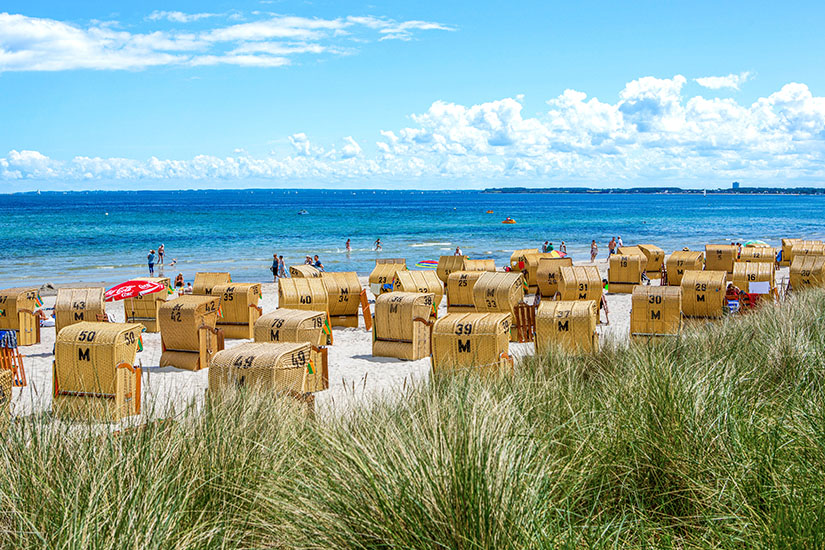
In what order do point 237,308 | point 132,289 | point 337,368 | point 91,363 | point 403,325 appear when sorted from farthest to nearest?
point 237,308
point 132,289
point 403,325
point 337,368
point 91,363

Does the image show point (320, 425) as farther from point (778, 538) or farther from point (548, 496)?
point (778, 538)

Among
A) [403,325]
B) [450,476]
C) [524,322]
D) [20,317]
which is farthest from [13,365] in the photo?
[450,476]

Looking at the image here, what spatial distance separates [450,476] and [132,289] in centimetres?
1572

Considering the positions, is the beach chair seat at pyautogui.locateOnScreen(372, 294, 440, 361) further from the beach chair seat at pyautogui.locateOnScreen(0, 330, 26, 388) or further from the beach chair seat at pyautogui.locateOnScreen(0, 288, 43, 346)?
the beach chair seat at pyautogui.locateOnScreen(0, 288, 43, 346)

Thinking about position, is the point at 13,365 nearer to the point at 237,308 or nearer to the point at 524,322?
the point at 237,308

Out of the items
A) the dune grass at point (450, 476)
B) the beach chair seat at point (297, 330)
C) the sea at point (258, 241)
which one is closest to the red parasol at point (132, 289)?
the beach chair seat at point (297, 330)

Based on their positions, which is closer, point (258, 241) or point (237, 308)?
point (237, 308)

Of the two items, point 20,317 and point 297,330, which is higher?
point 297,330

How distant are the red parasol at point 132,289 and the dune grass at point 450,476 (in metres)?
12.7

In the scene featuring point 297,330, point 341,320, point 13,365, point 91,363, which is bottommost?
point 341,320

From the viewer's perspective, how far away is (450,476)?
3982 mm

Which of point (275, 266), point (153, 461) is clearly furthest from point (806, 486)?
point (275, 266)

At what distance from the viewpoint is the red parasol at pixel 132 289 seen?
17.6 meters

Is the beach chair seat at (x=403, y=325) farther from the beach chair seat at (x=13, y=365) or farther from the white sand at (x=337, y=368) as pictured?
the beach chair seat at (x=13, y=365)
